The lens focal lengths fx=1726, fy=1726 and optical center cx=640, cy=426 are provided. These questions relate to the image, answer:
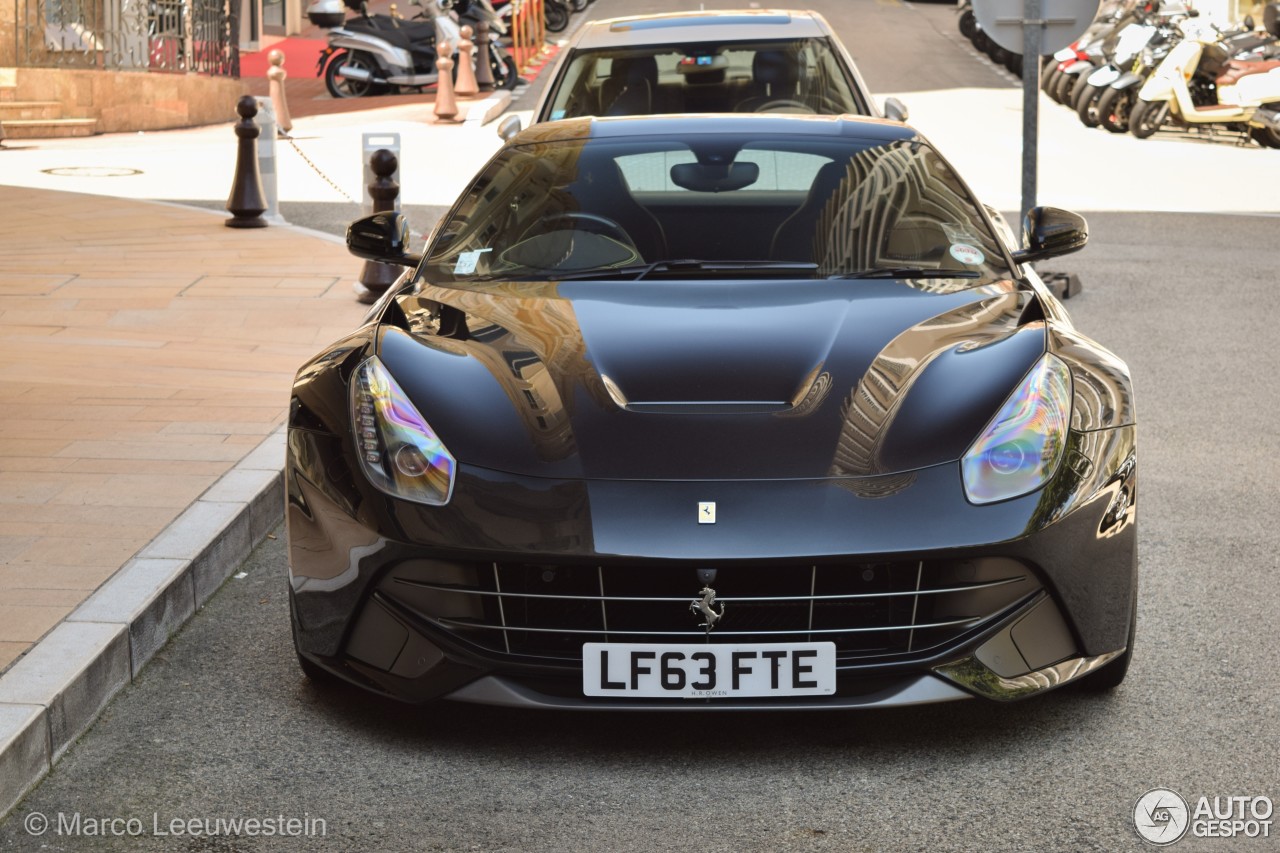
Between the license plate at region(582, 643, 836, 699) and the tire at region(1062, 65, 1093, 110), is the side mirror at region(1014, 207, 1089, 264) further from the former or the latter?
the tire at region(1062, 65, 1093, 110)

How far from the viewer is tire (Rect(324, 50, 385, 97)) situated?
23422mm

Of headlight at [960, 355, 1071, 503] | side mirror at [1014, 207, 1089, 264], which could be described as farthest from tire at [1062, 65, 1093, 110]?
headlight at [960, 355, 1071, 503]

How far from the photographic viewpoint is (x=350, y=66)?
77.2ft

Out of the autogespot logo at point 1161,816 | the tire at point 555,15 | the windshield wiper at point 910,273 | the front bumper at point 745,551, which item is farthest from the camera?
the tire at point 555,15

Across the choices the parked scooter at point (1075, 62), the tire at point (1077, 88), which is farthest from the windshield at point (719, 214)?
the parked scooter at point (1075, 62)

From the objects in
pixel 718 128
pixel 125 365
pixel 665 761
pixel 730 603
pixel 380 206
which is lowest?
pixel 125 365

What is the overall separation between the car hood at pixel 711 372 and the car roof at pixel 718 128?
84cm

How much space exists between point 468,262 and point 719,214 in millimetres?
715

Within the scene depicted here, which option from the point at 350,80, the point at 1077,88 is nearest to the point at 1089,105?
the point at 1077,88

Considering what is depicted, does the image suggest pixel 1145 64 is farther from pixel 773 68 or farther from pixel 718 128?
pixel 718 128

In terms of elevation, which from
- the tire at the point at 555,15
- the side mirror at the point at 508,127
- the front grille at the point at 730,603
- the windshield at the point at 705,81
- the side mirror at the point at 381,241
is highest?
the side mirror at the point at 381,241

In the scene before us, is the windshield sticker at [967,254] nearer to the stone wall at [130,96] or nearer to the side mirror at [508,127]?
the side mirror at [508,127]

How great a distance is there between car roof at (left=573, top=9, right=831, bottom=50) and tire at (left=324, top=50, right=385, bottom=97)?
1480 centimetres

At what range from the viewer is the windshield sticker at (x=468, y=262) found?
458 cm
